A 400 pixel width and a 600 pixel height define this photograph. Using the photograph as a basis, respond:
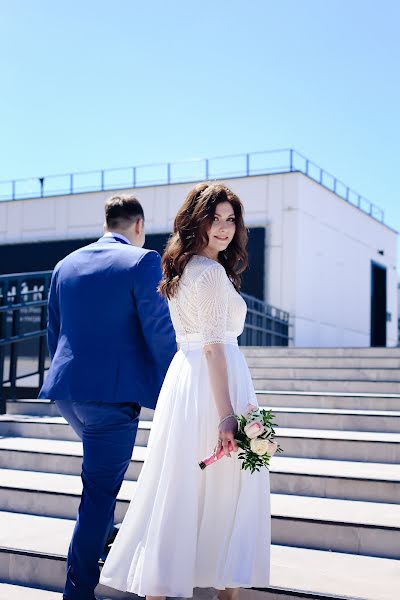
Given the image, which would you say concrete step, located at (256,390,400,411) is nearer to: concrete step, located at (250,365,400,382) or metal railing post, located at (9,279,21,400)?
concrete step, located at (250,365,400,382)

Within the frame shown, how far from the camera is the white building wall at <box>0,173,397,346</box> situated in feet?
54.9

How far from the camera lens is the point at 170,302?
9.27 feet

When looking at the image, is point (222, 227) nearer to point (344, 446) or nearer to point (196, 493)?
point (196, 493)

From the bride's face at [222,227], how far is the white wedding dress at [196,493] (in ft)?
0.31

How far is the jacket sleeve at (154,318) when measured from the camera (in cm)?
298

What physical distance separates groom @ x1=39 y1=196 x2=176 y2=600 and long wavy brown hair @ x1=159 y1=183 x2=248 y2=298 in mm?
236

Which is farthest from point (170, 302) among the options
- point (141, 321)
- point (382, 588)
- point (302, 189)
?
point (302, 189)

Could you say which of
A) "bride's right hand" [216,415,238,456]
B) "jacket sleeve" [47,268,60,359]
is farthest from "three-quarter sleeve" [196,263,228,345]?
"jacket sleeve" [47,268,60,359]

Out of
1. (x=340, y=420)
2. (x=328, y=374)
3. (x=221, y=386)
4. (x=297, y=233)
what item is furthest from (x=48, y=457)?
(x=297, y=233)

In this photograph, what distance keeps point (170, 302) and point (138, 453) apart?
8.17 ft

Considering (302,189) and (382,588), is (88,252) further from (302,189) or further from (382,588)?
(302,189)

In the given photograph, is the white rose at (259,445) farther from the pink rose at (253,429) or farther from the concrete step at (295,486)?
the concrete step at (295,486)

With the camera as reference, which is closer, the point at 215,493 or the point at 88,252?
the point at 215,493

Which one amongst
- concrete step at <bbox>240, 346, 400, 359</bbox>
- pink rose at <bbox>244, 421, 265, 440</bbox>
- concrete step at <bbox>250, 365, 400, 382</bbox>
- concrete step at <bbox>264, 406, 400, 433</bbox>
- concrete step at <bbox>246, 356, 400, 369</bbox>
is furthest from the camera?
concrete step at <bbox>240, 346, 400, 359</bbox>
